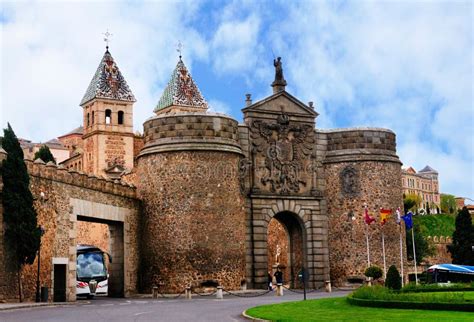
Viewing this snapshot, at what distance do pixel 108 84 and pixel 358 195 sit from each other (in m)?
39.5

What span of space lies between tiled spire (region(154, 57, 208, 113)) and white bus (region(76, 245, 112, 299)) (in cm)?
4007

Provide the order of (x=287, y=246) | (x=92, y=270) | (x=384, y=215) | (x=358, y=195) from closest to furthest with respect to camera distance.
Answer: (x=92, y=270), (x=384, y=215), (x=358, y=195), (x=287, y=246)

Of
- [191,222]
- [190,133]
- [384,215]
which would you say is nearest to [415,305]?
[191,222]

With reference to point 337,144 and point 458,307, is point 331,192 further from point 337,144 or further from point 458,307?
point 458,307

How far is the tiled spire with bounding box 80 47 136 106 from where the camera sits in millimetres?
79625

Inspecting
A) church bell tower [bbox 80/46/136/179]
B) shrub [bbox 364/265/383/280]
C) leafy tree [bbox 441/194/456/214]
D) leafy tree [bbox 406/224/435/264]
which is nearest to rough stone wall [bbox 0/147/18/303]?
shrub [bbox 364/265/383/280]

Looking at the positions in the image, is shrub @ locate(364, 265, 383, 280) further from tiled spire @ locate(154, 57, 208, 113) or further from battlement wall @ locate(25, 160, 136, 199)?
tiled spire @ locate(154, 57, 208, 113)

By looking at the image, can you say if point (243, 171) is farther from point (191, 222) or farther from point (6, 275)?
point (6, 275)

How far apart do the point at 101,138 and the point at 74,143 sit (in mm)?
52278

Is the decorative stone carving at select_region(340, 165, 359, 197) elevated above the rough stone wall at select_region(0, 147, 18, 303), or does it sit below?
above

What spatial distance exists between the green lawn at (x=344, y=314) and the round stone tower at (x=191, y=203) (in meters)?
13.9

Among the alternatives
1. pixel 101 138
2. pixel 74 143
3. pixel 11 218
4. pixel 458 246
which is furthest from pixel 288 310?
pixel 74 143

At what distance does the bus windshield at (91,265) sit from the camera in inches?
1689

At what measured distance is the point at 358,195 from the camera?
4753 cm
